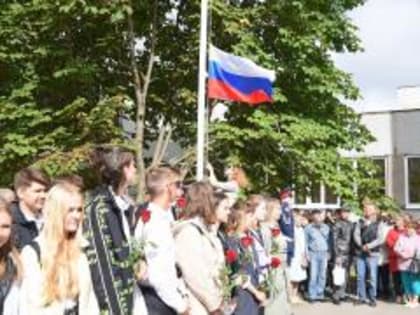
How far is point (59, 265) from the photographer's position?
4605 mm

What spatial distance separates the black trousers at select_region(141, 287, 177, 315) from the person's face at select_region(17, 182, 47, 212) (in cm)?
93

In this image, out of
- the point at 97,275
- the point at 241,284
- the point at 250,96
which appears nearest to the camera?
the point at 97,275

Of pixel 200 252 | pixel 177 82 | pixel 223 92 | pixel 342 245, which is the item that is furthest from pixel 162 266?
pixel 177 82

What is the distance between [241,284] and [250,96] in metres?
6.48

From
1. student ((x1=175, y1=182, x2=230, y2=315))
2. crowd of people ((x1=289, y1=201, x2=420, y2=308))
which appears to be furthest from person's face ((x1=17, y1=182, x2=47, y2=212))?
crowd of people ((x1=289, y1=201, x2=420, y2=308))

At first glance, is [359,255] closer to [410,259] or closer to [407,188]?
[410,259]

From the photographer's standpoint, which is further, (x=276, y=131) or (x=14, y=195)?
(x=276, y=131)

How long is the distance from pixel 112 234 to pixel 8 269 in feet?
3.85

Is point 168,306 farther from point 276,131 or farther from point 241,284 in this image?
point 276,131

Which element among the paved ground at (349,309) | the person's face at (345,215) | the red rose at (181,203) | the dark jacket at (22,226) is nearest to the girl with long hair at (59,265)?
the dark jacket at (22,226)

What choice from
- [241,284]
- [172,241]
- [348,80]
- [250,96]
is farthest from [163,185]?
[348,80]

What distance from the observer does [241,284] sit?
7883 mm

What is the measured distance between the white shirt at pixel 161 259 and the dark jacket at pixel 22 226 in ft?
2.27

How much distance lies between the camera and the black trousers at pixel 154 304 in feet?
19.8
